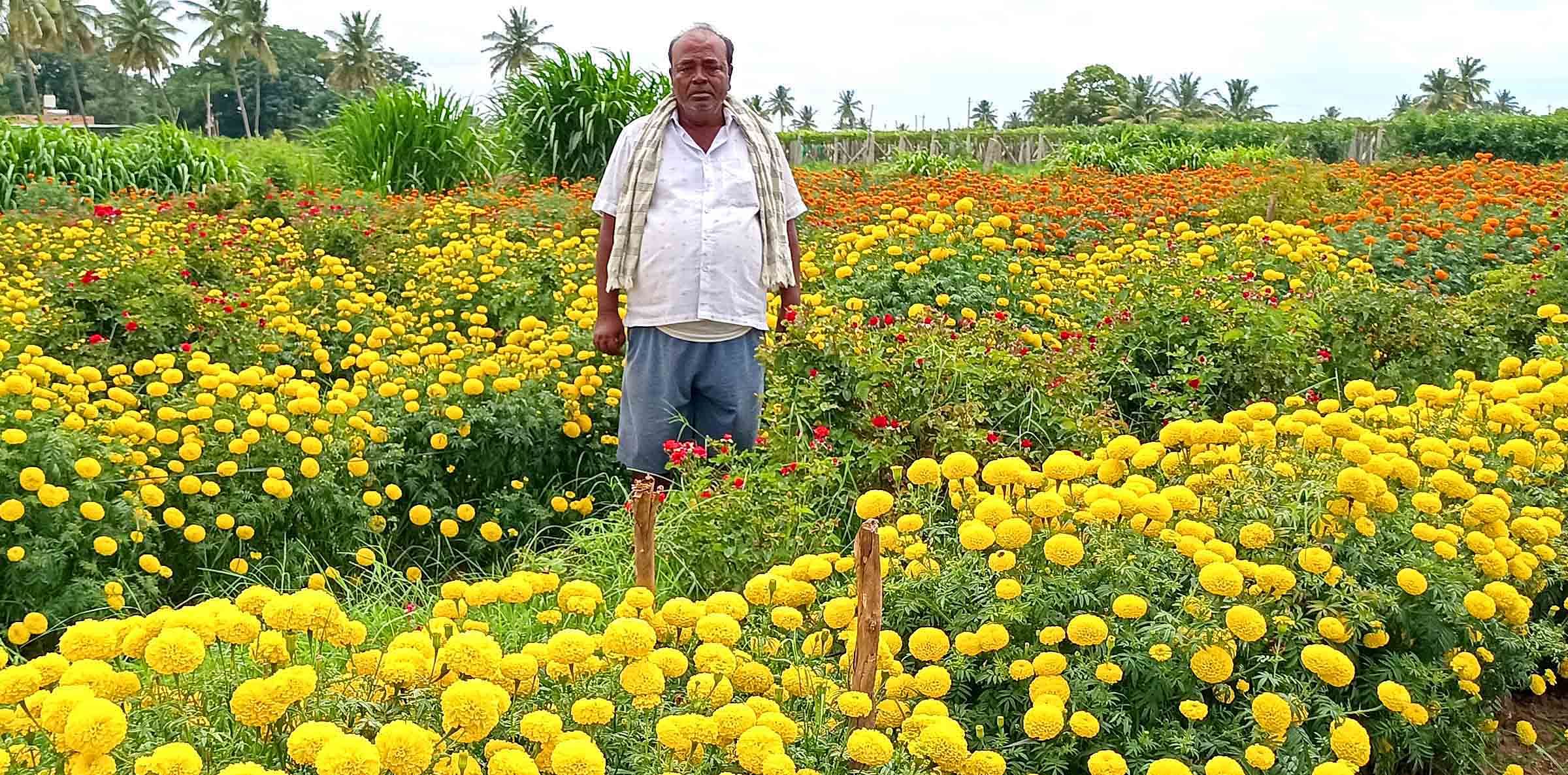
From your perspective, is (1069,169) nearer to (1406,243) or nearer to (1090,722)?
(1406,243)

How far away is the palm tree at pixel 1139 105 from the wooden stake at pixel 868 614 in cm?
4709

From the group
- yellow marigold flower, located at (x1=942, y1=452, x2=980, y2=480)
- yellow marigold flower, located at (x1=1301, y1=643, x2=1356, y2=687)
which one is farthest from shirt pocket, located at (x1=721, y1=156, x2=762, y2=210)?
yellow marigold flower, located at (x1=1301, y1=643, x2=1356, y2=687)

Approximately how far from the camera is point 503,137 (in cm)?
1152

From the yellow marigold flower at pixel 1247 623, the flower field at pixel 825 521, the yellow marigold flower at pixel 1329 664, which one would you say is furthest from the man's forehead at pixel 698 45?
the yellow marigold flower at pixel 1329 664

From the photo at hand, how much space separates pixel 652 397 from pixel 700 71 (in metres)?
1.00

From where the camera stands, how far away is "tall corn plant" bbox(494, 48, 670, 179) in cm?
1072

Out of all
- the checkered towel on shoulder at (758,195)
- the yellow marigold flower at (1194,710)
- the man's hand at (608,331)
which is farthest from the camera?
the man's hand at (608,331)

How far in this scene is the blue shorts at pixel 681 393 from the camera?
148 inches

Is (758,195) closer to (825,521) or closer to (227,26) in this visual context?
(825,521)

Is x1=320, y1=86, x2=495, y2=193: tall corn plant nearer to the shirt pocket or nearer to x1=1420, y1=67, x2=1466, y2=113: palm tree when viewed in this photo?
the shirt pocket

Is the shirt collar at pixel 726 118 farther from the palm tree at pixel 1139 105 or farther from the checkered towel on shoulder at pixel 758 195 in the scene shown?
the palm tree at pixel 1139 105

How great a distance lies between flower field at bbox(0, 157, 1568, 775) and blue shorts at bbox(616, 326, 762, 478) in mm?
144

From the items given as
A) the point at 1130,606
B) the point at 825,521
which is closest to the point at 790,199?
the point at 825,521

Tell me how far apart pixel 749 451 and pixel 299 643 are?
154 centimetres
